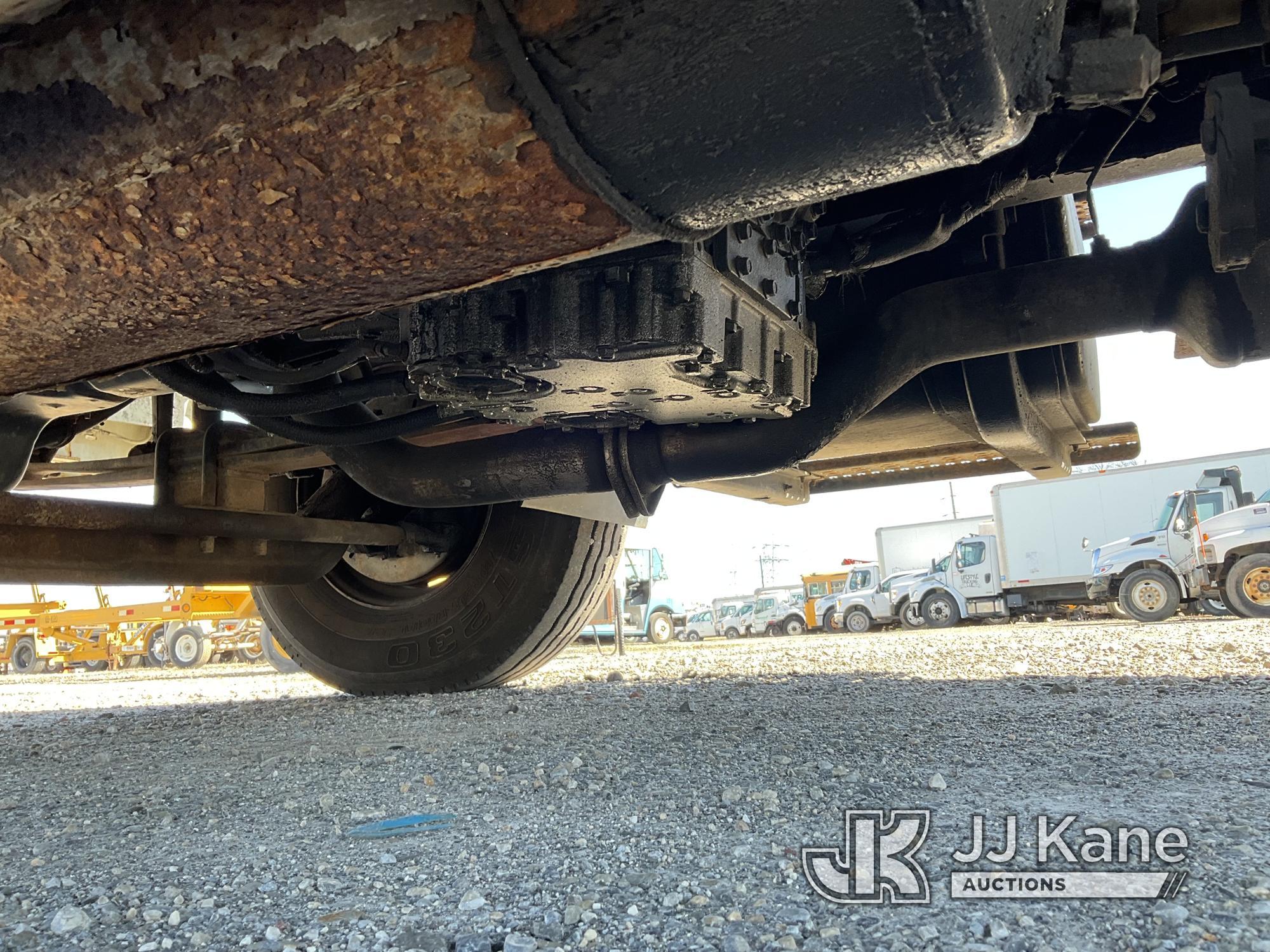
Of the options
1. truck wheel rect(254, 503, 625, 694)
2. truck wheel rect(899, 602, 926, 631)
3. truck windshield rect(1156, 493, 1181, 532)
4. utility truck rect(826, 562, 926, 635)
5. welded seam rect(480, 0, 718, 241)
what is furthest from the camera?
utility truck rect(826, 562, 926, 635)

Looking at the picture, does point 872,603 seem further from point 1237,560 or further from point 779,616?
point 1237,560

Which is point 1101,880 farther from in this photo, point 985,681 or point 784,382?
point 985,681

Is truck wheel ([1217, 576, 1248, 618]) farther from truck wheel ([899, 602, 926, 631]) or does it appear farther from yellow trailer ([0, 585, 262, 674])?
yellow trailer ([0, 585, 262, 674])

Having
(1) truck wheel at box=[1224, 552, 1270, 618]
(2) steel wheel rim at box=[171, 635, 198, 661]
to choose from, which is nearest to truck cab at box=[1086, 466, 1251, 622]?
(1) truck wheel at box=[1224, 552, 1270, 618]

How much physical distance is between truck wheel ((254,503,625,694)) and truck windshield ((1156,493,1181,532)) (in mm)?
11453

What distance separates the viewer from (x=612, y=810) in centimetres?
155

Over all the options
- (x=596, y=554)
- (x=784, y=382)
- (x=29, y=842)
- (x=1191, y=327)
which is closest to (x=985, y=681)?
(x=596, y=554)

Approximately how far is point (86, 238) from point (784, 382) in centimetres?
108

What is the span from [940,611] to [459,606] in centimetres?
1556

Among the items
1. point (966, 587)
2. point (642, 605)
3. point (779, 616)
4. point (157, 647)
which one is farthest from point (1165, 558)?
point (157, 647)

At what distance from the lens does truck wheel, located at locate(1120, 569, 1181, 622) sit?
1184cm

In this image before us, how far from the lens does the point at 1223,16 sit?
0.96 metres

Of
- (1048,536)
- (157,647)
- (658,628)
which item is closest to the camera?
(157,647)

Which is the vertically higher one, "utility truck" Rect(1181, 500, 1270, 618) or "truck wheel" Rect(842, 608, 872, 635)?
"utility truck" Rect(1181, 500, 1270, 618)
